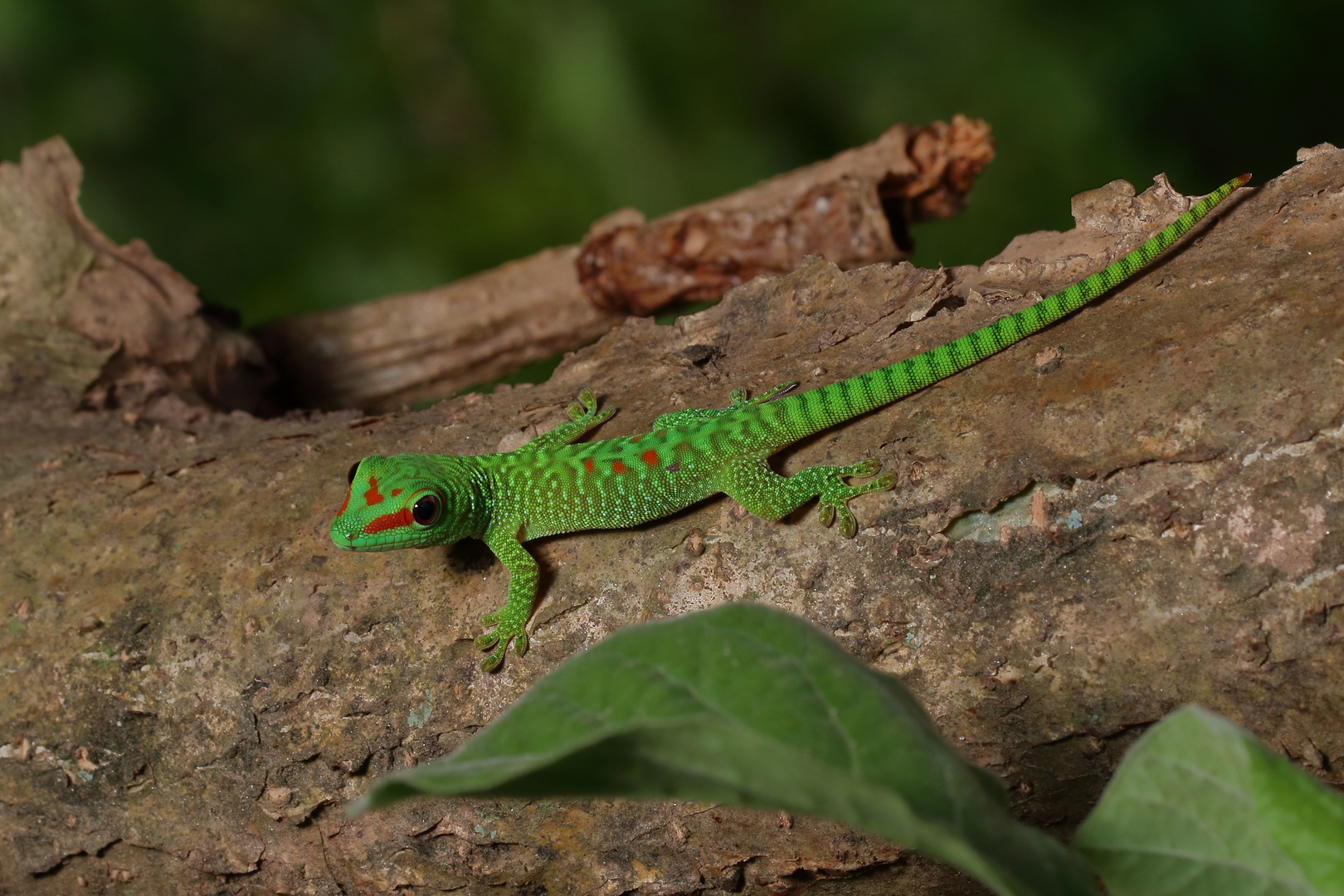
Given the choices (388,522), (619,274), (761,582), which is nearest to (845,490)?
(761,582)

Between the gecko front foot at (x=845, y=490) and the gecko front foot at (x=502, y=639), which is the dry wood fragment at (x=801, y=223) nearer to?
the gecko front foot at (x=845, y=490)

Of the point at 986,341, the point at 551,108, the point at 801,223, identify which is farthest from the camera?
the point at 551,108

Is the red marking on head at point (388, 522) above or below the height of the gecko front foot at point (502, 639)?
above

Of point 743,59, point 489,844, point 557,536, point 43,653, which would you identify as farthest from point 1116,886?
point 743,59

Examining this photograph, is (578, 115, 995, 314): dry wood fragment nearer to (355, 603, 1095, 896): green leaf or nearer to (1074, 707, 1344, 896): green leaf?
(355, 603, 1095, 896): green leaf

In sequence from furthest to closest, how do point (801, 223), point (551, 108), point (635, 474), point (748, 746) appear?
point (551, 108)
point (801, 223)
point (635, 474)
point (748, 746)

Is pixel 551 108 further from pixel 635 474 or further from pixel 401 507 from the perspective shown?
pixel 401 507

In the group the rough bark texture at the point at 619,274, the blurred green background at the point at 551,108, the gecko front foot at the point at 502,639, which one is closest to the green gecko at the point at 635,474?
the gecko front foot at the point at 502,639
